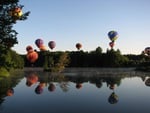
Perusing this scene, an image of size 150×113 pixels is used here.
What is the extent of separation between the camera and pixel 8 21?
3272 centimetres

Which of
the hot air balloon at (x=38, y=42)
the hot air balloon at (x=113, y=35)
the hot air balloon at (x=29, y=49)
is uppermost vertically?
the hot air balloon at (x=113, y=35)

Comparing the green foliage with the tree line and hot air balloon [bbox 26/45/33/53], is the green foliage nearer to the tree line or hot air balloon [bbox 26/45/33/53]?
hot air balloon [bbox 26/45/33/53]

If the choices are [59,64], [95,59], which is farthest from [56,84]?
[95,59]

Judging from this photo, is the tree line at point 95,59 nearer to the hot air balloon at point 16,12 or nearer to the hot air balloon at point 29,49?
the hot air balloon at point 29,49

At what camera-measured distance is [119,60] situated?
126375 millimetres

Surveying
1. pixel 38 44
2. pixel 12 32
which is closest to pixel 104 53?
pixel 38 44

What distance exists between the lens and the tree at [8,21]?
3194 centimetres

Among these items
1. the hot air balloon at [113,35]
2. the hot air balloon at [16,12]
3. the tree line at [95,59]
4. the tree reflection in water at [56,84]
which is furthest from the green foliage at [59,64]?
the tree line at [95,59]

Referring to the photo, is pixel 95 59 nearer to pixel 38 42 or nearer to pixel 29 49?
pixel 29 49

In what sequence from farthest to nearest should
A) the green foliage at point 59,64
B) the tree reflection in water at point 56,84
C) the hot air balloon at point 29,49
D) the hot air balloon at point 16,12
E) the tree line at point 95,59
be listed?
1. the tree line at point 95,59
2. the hot air balloon at point 29,49
3. the green foliage at point 59,64
4. the hot air balloon at point 16,12
5. the tree reflection in water at point 56,84

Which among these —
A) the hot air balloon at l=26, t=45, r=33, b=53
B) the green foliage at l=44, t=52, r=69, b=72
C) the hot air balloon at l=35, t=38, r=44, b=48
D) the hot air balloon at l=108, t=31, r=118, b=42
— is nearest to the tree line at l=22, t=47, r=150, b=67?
the hot air balloon at l=26, t=45, r=33, b=53

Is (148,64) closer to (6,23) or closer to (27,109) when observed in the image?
(6,23)

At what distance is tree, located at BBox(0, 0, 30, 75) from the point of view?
31.9 m

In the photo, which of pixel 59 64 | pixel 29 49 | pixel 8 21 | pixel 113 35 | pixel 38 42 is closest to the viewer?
pixel 8 21
